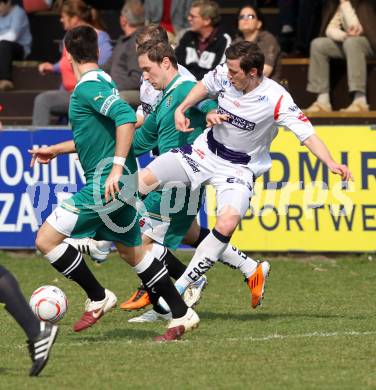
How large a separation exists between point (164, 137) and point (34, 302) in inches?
75.5

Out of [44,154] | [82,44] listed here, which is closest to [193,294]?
[44,154]

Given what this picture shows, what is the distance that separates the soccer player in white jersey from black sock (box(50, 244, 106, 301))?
0.67 meters

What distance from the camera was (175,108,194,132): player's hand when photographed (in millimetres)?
9156

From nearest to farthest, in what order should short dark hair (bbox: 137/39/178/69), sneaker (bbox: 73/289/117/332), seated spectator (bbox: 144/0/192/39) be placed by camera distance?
sneaker (bbox: 73/289/117/332), short dark hair (bbox: 137/39/178/69), seated spectator (bbox: 144/0/192/39)

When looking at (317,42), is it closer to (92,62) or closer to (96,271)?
(96,271)

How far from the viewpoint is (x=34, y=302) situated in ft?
28.2

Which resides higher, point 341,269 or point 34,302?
point 34,302

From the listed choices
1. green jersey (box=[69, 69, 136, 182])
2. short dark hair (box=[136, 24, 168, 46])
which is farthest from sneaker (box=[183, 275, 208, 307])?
short dark hair (box=[136, 24, 168, 46])

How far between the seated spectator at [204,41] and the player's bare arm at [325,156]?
470 centimetres

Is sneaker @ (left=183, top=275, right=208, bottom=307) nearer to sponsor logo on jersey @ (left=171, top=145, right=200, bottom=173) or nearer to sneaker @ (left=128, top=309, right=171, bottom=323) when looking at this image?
sneaker @ (left=128, top=309, right=171, bottom=323)

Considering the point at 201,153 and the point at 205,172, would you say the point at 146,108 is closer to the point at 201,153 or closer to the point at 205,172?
the point at 201,153

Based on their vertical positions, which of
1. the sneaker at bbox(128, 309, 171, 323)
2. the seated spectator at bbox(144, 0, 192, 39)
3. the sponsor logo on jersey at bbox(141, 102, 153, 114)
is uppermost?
the sponsor logo on jersey at bbox(141, 102, 153, 114)

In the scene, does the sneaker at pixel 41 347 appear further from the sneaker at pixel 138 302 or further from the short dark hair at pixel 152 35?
the short dark hair at pixel 152 35

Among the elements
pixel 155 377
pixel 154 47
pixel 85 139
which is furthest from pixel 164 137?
pixel 155 377
